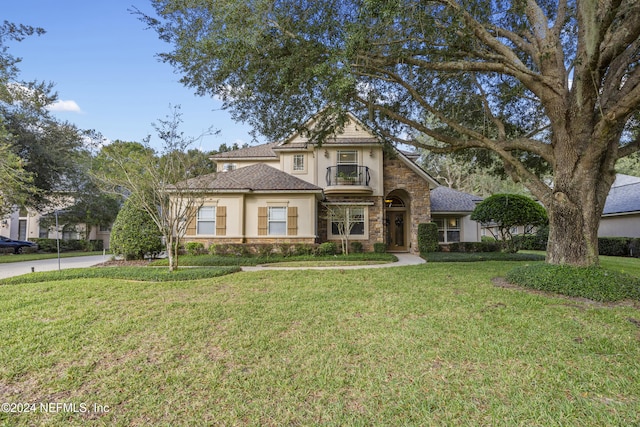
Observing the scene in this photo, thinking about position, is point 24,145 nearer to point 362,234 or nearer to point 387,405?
point 362,234

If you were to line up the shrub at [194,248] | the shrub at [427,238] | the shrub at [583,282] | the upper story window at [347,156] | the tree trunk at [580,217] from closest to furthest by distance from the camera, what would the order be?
the shrub at [583,282]
the tree trunk at [580,217]
the shrub at [194,248]
the shrub at [427,238]
the upper story window at [347,156]

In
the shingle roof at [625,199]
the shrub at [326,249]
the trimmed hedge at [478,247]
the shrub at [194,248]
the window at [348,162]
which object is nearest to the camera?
the shrub at [194,248]

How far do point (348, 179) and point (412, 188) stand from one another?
146 inches

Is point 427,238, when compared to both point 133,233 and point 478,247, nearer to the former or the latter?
point 478,247

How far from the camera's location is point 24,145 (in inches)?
665

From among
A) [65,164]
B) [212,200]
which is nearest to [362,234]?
[212,200]

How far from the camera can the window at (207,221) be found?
1440 centimetres

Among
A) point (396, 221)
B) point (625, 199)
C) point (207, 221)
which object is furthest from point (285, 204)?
point (625, 199)

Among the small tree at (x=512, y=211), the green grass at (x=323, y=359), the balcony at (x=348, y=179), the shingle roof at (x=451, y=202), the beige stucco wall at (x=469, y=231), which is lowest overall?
the green grass at (x=323, y=359)

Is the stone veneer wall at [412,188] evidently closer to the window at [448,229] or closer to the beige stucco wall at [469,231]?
the window at [448,229]

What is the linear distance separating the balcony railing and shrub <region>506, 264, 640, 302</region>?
962cm

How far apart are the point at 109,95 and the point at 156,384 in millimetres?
12539

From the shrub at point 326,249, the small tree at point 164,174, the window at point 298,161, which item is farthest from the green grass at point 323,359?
the window at point 298,161

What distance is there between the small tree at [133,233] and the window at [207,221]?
275cm
